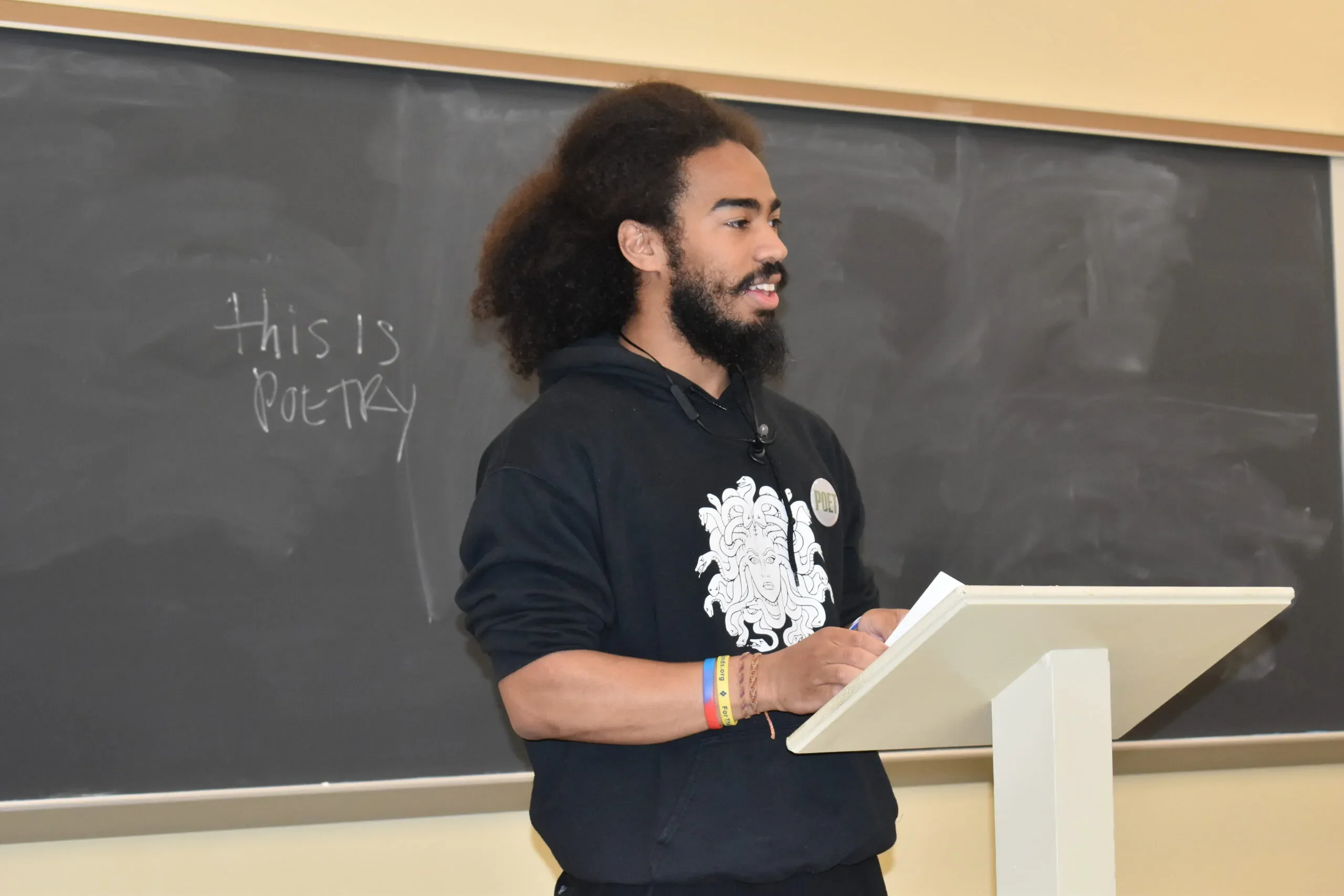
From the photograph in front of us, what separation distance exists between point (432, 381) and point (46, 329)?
641 millimetres

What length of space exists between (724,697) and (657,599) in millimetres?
187

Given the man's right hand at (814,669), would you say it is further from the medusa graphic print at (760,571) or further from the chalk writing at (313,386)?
the chalk writing at (313,386)

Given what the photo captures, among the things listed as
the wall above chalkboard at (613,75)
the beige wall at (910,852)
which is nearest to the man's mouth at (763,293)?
the wall above chalkboard at (613,75)

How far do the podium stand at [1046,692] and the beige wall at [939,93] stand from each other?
4.39 feet

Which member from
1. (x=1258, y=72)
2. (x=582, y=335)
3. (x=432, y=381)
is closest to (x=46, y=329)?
(x=432, y=381)

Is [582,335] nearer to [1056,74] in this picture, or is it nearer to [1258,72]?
[1056,74]

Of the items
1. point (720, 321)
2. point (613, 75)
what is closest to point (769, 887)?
point (720, 321)

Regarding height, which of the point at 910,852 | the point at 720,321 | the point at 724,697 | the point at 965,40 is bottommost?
the point at 910,852

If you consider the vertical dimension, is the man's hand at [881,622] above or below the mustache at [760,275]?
below

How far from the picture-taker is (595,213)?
67.9 inches

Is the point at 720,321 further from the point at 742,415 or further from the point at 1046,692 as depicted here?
the point at 1046,692

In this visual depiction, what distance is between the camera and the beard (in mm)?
1586

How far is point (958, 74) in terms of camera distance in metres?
2.62

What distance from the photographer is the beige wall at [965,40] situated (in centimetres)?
229
